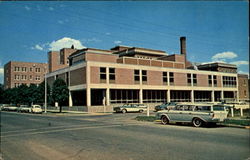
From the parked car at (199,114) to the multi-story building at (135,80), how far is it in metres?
25.6

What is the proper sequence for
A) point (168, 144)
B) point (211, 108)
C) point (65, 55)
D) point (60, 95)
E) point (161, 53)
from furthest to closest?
1. point (65, 55)
2. point (161, 53)
3. point (60, 95)
4. point (211, 108)
5. point (168, 144)

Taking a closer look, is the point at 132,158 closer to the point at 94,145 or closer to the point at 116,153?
the point at 116,153

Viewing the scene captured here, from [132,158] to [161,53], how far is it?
61879mm

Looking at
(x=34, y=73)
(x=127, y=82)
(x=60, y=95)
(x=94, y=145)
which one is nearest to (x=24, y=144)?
(x=94, y=145)

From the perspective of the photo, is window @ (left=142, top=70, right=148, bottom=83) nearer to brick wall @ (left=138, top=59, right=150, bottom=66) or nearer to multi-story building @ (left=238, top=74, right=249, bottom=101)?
brick wall @ (left=138, top=59, right=150, bottom=66)

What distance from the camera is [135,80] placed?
2045 inches

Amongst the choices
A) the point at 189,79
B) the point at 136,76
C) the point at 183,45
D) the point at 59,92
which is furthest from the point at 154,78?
the point at 183,45

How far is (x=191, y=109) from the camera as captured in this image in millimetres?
18141

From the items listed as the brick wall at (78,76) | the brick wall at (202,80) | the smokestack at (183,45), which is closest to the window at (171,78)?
the brick wall at (202,80)

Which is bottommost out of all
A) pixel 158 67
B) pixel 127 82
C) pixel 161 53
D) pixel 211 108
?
pixel 211 108

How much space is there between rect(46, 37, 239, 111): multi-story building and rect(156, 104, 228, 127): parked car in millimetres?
25629

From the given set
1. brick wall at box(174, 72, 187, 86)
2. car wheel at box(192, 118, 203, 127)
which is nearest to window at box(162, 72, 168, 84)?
brick wall at box(174, 72, 187, 86)

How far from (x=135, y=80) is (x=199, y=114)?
113 ft

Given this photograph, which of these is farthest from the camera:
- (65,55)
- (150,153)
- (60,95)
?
(65,55)
